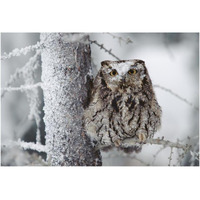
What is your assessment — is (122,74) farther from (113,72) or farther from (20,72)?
(20,72)

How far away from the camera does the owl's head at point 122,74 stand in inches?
88.9

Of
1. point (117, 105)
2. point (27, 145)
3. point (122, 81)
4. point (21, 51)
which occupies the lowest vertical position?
point (27, 145)

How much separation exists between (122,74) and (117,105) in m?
0.21

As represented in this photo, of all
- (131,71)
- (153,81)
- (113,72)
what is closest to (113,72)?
(113,72)

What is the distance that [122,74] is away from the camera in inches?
88.8

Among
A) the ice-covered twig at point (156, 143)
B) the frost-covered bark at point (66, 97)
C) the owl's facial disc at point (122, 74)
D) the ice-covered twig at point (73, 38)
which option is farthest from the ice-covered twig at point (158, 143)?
the ice-covered twig at point (73, 38)

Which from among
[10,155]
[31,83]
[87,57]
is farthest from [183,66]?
[10,155]

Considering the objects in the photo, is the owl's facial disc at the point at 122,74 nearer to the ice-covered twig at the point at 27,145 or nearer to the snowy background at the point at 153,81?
the snowy background at the point at 153,81

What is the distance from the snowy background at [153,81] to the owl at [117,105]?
0.11 m
